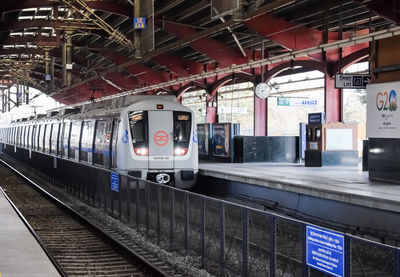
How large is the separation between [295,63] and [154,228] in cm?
1569

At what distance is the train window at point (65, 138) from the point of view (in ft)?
88.6

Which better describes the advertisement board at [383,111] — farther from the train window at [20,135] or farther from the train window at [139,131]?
the train window at [20,135]

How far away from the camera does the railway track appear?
10587mm

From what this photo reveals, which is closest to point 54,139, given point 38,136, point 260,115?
point 38,136

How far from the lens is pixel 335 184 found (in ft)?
47.5

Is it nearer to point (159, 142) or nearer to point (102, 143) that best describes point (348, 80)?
point (159, 142)

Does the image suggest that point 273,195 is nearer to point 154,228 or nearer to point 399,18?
point 154,228

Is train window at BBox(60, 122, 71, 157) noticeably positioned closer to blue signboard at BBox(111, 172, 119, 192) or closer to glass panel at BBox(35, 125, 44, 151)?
glass panel at BBox(35, 125, 44, 151)

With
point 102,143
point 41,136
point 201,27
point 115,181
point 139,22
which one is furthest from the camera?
point 41,136

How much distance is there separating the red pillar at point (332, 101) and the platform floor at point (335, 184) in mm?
4968

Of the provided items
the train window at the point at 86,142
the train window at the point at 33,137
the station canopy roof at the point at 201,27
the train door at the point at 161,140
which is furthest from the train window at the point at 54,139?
the train door at the point at 161,140

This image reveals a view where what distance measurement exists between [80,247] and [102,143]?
27.1 ft

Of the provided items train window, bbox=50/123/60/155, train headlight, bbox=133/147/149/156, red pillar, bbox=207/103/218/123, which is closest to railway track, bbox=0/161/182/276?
train headlight, bbox=133/147/149/156

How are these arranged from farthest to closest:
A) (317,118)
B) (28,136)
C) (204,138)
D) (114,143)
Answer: (28,136), (204,138), (317,118), (114,143)
